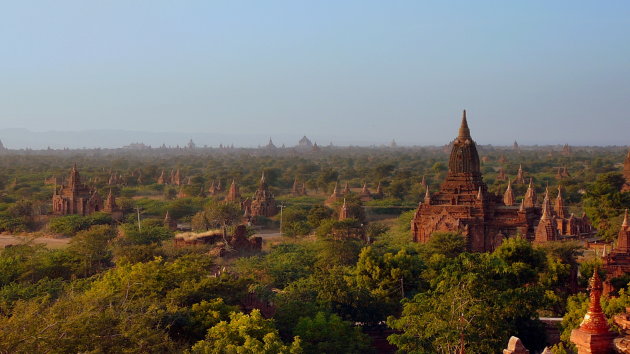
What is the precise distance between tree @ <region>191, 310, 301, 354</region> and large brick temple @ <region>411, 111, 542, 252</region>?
2092 centimetres

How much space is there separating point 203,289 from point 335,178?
225 ft

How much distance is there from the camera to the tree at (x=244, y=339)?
14.5 metres

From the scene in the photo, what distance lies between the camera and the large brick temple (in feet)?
116

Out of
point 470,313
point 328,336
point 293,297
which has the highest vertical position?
point 470,313

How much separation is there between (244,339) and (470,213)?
898 inches

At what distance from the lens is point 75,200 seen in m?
53.8

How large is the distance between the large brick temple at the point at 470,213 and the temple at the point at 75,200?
30.3 metres

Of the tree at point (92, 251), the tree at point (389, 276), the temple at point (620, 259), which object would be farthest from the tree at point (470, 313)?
the tree at point (92, 251)

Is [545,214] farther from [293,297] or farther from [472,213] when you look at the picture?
[293,297]

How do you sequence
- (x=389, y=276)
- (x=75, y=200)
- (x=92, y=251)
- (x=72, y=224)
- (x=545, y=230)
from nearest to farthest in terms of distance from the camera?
(x=389, y=276) → (x=92, y=251) → (x=545, y=230) → (x=72, y=224) → (x=75, y=200)

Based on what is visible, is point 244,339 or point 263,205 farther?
point 263,205

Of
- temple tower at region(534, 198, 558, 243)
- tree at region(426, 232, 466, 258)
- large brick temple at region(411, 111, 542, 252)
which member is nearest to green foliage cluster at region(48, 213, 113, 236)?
large brick temple at region(411, 111, 542, 252)

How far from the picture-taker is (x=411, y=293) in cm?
2358

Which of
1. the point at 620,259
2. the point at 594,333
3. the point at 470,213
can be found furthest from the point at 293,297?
the point at 470,213
